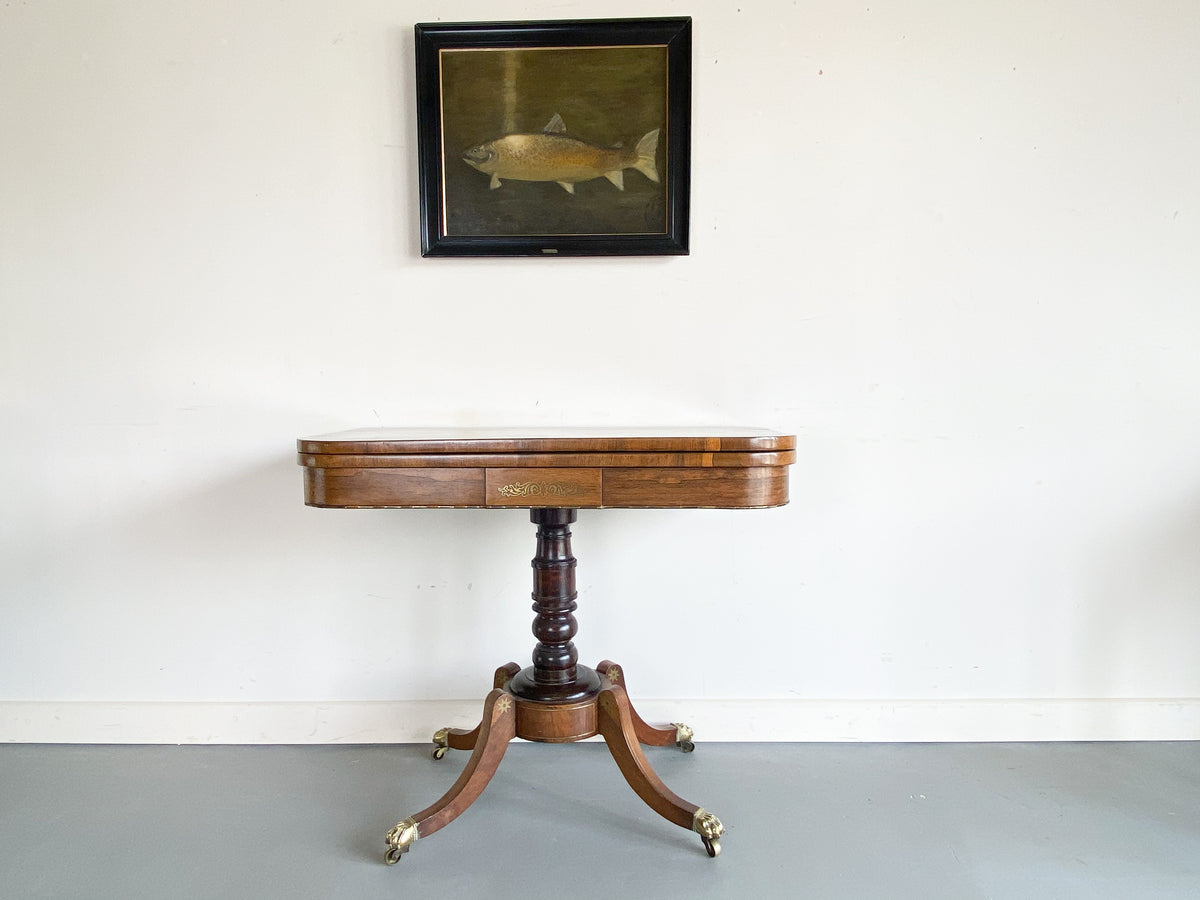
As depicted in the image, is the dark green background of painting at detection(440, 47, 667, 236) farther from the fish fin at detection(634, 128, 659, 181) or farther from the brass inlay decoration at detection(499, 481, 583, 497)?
the brass inlay decoration at detection(499, 481, 583, 497)

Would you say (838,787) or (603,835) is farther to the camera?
(838,787)

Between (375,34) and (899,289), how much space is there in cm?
158

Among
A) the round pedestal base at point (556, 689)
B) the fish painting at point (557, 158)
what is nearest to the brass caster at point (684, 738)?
the round pedestal base at point (556, 689)

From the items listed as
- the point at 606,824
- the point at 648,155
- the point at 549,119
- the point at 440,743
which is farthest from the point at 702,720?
the point at 549,119

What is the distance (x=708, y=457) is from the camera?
58.2 inches

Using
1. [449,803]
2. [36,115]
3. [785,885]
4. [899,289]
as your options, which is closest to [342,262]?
[36,115]

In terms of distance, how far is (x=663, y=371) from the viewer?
2029 millimetres

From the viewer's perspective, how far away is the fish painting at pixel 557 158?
1974mm

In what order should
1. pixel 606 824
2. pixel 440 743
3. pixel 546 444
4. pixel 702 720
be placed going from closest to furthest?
pixel 546 444 → pixel 606 824 → pixel 440 743 → pixel 702 720

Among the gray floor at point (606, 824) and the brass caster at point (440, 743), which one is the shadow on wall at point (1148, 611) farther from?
the brass caster at point (440, 743)

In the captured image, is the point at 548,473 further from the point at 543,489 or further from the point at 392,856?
the point at 392,856

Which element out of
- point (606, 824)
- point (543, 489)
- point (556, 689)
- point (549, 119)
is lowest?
point (606, 824)

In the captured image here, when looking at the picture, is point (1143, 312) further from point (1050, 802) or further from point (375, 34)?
point (375, 34)

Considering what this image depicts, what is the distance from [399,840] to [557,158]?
5.56 ft
